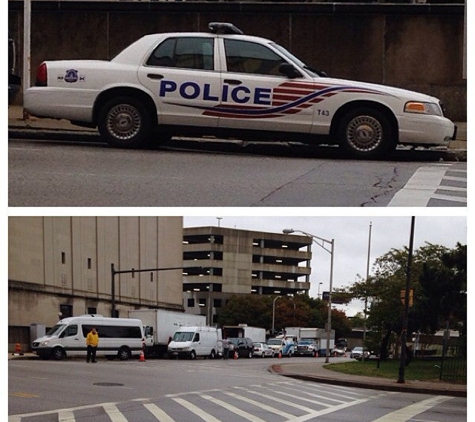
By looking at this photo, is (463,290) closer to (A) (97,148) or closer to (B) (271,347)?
(A) (97,148)

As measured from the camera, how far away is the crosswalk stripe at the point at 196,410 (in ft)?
37.6

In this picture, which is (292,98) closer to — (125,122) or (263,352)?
(125,122)

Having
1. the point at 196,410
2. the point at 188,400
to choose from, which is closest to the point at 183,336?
the point at 188,400

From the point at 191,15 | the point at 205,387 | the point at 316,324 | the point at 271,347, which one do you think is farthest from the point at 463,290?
the point at 271,347

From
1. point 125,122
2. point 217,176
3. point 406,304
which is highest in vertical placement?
point 125,122

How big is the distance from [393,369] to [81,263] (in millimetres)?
7391

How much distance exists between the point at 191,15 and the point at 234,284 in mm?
7908

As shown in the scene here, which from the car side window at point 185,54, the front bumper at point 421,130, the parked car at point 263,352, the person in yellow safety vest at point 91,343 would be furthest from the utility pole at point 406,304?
the parked car at point 263,352

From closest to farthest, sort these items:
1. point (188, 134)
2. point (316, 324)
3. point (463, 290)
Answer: point (463, 290) < point (188, 134) < point (316, 324)

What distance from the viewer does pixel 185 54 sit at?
14.8m

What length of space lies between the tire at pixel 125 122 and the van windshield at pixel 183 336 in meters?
17.8

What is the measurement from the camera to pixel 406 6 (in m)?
19.9

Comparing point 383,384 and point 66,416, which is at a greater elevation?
point 66,416

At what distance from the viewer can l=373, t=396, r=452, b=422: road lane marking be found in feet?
40.3
